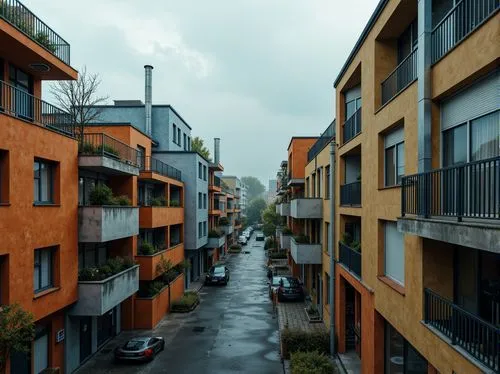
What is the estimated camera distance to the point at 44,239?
1525 centimetres

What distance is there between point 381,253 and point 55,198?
1179 cm

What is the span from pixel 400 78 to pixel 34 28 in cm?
1287

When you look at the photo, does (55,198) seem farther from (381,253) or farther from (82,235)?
(381,253)

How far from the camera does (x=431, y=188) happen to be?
9055 mm

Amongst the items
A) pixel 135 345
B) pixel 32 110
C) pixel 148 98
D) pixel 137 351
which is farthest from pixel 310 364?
pixel 148 98

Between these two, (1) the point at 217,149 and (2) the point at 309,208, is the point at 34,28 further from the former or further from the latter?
(1) the point at 217,149

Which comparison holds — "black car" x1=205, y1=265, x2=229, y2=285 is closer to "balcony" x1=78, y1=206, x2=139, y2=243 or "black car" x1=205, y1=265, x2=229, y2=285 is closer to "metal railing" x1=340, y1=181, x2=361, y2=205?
"balcony" x1=78, y1=206, x2=139, y2=243

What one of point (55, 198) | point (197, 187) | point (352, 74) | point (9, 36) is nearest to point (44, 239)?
point (55, 198)

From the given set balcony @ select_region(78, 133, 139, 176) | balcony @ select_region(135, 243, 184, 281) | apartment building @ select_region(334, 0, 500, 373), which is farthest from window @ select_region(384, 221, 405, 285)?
balcony @ select_region(135, 243, 184, 281)

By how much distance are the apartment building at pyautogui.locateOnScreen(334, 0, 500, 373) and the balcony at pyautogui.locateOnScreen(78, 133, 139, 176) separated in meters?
10.6

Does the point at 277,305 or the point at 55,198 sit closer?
the point at 55,198

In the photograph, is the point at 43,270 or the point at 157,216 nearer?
the point at 43,270

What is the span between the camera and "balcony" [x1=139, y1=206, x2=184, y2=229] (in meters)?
26.0

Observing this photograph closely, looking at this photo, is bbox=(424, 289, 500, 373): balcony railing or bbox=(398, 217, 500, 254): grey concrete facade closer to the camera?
bbox=(398, 217, 500, 254): grey concrete facade
